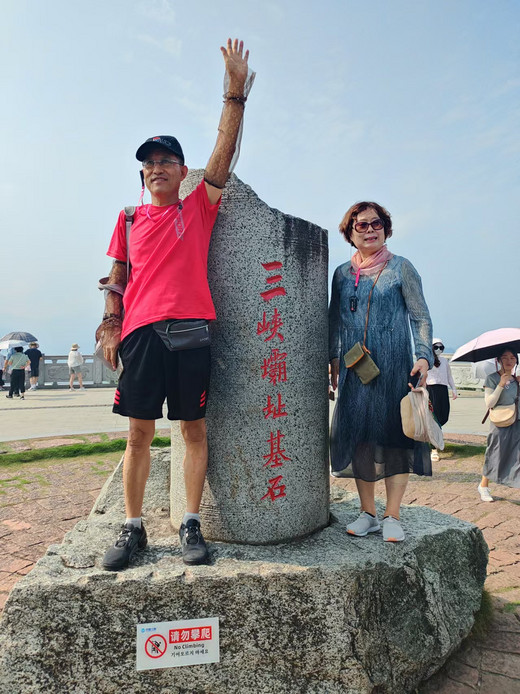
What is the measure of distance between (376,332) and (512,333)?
9.78ft

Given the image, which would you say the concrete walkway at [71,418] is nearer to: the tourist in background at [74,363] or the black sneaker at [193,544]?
the tourist in background at [74,363]

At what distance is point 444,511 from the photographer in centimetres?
477

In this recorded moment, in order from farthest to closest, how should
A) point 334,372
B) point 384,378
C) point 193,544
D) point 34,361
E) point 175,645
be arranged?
point 34,361
point 334,372
point 384,378
point 193,544
point 175,645

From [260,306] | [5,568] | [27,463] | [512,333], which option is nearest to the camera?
[260,306]

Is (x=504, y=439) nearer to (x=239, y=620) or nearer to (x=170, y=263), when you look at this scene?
(x=239, y=620)

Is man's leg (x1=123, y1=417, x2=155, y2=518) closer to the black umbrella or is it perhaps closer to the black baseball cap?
the black baseball cap

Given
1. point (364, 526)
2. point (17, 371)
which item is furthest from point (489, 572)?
point (17, 371)

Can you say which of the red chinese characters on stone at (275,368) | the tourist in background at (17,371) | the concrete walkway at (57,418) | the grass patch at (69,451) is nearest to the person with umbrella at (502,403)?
the red chinese characters on stone at (275,368)

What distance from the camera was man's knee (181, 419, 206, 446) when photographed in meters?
2.52

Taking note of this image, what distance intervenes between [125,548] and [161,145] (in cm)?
193

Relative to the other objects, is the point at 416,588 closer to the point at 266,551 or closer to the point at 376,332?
the point at 266,551

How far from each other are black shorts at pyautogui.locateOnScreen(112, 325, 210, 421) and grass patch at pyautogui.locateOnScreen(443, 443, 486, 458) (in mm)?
5593

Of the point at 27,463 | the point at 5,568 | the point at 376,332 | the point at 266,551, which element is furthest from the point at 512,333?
the point at 27,463

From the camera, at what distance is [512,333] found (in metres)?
5.07
